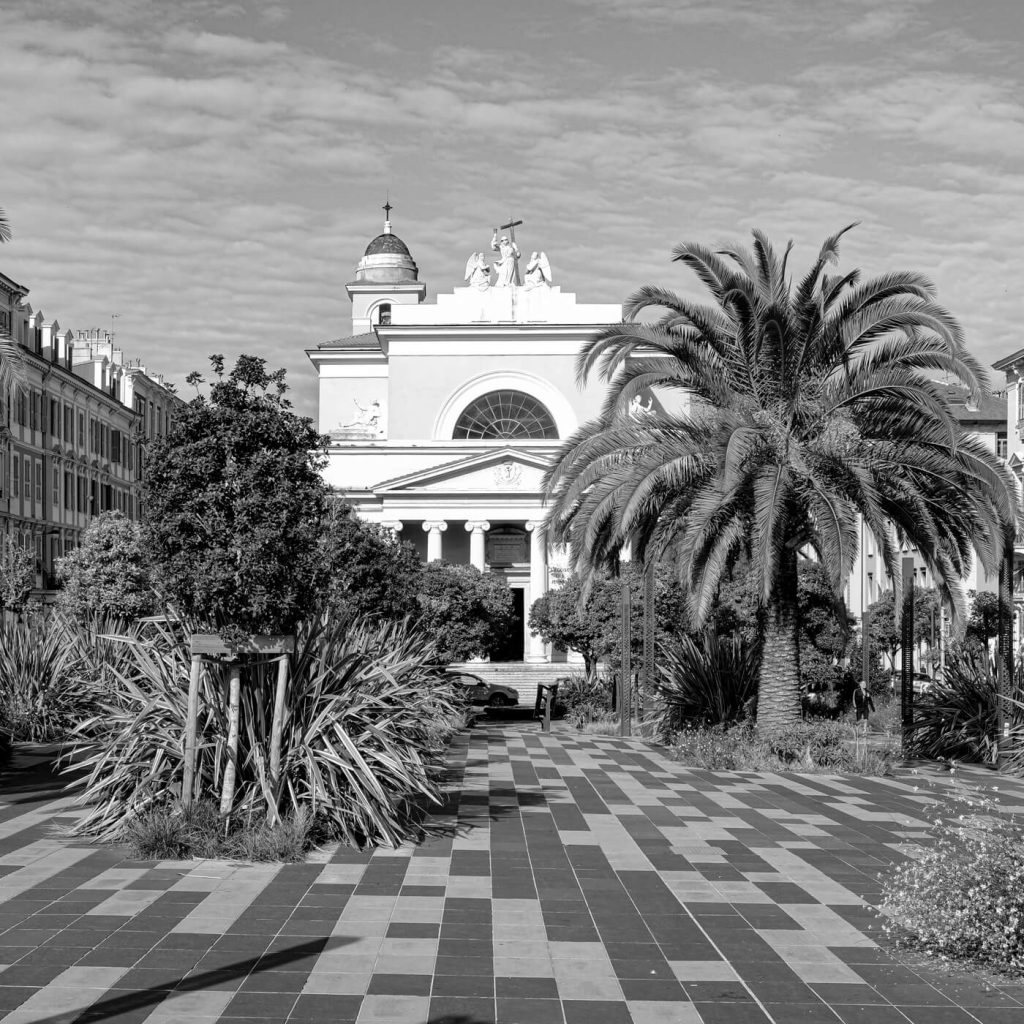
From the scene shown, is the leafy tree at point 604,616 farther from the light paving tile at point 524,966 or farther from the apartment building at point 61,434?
the light paving tile at point 524,966

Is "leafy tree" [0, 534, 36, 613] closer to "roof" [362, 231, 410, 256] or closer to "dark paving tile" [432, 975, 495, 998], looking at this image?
"dark paving tile" [432, 975, 495, 998]

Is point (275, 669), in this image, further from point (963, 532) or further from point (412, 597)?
point (412, 597)

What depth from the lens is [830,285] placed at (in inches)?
695

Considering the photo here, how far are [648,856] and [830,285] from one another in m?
9.56

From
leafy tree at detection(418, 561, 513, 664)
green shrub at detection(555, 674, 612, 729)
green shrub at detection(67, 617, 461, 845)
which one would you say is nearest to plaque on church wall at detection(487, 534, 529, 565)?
leafy tree at detection(418, 561, 513, 664)

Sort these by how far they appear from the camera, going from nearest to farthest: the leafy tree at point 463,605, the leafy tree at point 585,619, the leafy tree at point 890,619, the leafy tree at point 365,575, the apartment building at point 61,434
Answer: the leafy tree at point 365,575
the leafy tree at point 585,619
the leafy tree at point 463,605
the leafy tree at point 890,619
the apartment building at point 61,434

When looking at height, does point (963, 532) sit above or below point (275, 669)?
above

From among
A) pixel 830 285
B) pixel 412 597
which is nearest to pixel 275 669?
pixel 830 285

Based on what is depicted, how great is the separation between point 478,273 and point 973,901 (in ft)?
183

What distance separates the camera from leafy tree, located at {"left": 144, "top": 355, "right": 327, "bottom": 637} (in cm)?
1072

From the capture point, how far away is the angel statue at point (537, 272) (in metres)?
61.2

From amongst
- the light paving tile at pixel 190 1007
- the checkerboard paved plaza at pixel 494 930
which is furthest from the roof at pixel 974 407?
the light paving tile at pixel 190 1007

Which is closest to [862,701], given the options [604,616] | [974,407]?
[604,616]

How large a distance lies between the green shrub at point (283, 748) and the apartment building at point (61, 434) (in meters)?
29.1
